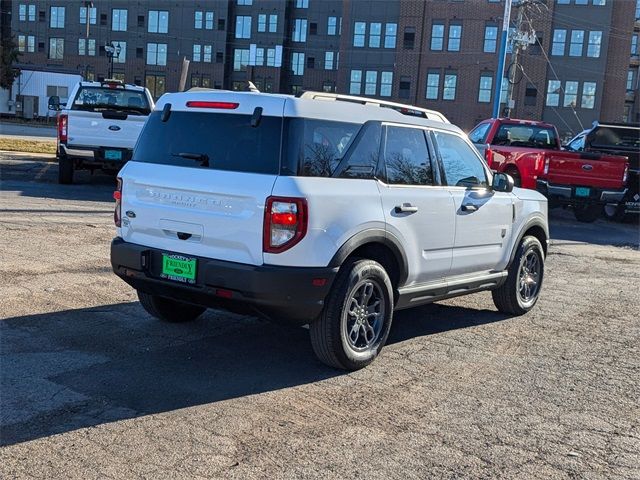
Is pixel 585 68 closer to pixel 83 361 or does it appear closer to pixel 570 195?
pixel 570 195

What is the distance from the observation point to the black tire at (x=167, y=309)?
6062 mm

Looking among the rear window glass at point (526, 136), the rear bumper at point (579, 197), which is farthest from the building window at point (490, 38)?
the rear bumper at point (579, 197)

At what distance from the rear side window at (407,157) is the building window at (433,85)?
53352mm

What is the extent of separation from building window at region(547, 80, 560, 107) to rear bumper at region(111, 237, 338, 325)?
54181mm

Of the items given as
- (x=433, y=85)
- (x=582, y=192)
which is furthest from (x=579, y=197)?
(x=433, y=85)

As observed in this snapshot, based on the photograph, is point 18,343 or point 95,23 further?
point 95,23

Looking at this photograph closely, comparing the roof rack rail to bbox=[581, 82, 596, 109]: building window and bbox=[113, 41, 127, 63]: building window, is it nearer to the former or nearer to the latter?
bbox=[581, 82, 596, 109]: building window

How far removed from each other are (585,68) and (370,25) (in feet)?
57.1

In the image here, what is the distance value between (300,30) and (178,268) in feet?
210

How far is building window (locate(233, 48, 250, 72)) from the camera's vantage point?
6706 cm

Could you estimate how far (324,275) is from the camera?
4805 millimetres

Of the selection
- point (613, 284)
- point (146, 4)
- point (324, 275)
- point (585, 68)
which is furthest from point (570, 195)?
point (146, 4)

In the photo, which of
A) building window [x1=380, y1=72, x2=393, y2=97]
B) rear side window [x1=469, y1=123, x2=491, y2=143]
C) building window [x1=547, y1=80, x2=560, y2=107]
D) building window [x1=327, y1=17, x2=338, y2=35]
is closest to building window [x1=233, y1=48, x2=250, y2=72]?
building window [x1=327, y1=17, x2=338, y2=35]

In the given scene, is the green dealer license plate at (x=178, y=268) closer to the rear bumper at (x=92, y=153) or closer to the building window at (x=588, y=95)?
the rear bumper at (x=92, y=153)
